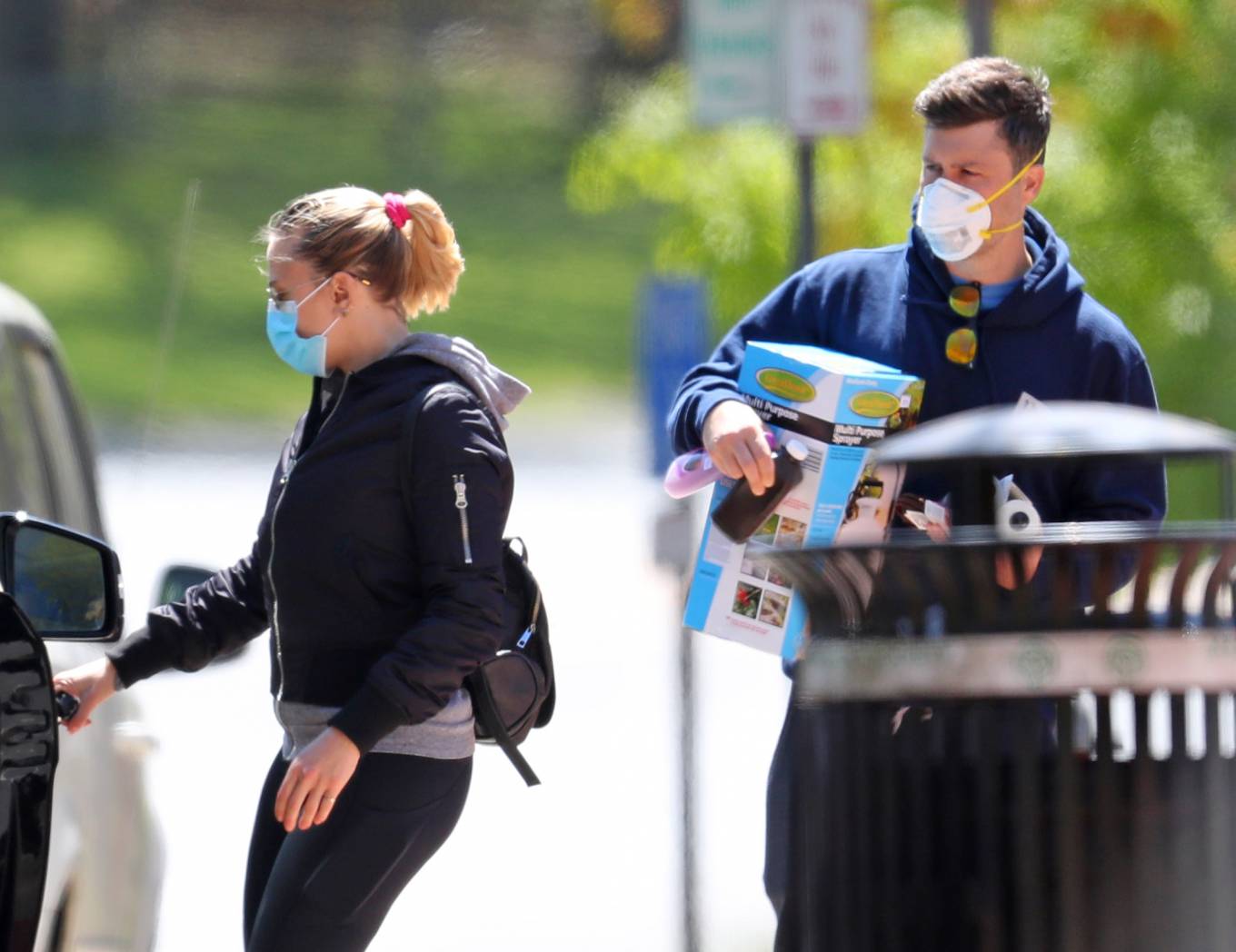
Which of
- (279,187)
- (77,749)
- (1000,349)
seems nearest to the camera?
(1000,349)

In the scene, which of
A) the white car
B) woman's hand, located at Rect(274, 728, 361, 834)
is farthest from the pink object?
the white car

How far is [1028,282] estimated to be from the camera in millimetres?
3686

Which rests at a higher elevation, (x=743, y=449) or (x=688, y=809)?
(x=743, y=449)

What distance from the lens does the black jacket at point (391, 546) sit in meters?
3.30

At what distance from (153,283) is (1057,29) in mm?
16945

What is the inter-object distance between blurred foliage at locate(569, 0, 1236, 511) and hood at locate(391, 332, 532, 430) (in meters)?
7.86

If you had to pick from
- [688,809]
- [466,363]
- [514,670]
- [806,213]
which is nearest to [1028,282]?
[466,363]

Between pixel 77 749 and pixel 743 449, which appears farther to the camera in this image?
pixel 77 749

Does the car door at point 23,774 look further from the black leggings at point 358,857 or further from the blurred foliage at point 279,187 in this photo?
the blurred foliage at point 279,187

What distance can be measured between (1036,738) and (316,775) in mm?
1162

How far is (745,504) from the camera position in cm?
352

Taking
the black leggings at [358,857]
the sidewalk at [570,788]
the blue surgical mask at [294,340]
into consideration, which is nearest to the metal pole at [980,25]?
the sidewalk at [570,788]

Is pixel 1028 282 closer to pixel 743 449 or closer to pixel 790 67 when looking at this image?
pixel 743 449

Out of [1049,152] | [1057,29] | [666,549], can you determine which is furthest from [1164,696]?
[1057,29]
